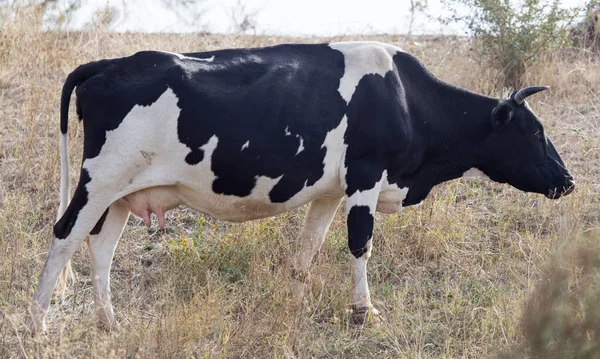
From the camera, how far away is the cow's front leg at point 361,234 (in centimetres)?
658

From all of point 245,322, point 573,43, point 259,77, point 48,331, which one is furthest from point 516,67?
point 48,331

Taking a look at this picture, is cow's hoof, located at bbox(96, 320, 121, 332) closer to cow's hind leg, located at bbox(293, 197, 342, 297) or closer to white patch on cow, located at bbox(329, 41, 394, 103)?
cow's hind leg, located at bbox(293, 197, 342, 297)

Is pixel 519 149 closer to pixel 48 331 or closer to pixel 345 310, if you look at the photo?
pixel 345 310

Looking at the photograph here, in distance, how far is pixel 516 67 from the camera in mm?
11609

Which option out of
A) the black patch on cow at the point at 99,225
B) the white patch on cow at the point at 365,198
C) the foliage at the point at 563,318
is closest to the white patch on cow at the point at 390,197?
the white patch on cow at the point at 365,198

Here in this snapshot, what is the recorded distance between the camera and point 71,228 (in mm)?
5824

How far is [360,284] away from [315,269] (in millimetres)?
433

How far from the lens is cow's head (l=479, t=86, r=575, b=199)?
7156 mm

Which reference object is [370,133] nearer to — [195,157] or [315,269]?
[315,269]

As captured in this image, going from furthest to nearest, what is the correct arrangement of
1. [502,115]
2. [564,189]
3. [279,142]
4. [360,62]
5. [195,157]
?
[564,189] → [502,115] → [360,62] → [279,142] → [195,157]

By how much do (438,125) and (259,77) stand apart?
1.74 meters

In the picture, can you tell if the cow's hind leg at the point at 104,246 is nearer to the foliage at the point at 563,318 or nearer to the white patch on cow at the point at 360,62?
the white patch on cow at the point at 360,62

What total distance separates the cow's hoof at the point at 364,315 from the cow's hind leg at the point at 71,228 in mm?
2142

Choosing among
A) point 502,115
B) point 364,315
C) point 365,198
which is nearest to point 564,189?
point 502,115
